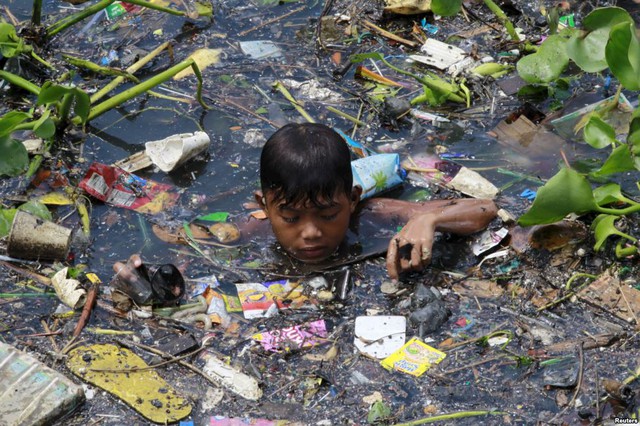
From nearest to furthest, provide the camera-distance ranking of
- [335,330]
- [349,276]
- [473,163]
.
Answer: [335,330], [349,276], [473,163]

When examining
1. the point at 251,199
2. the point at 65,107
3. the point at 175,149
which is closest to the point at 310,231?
the point at 251,199

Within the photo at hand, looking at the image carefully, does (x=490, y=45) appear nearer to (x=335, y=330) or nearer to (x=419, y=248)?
(x=419, y=248)

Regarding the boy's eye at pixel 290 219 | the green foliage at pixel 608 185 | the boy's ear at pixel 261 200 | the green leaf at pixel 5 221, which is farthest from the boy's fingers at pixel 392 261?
the green leaf at pixel 5 221

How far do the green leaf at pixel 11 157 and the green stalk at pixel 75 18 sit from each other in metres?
1.36

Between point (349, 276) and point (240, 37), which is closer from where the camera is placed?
point (349, 276)

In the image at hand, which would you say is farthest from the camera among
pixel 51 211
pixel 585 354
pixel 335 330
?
pixel 51 211

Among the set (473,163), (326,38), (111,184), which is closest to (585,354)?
(473,163)

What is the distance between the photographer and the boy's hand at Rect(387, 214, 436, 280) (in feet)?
12.8

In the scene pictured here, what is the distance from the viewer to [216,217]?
4.56 metres

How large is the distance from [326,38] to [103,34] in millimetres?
1508

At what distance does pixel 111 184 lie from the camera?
455 centimetres

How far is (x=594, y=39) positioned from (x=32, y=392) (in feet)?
9.91

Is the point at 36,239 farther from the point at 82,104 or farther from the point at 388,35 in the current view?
the point at 388,35

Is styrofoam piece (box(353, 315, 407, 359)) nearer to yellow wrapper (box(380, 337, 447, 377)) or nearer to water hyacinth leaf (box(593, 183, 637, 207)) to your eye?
yellow wrapper (box(380, 337, 447, 377))
